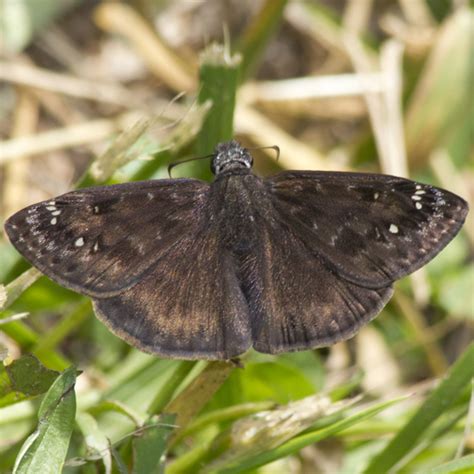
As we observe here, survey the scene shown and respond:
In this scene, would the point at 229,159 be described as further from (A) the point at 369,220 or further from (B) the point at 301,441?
(B) the point at 301,441

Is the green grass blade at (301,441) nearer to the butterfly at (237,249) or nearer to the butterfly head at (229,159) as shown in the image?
the butterfly at (237,249)

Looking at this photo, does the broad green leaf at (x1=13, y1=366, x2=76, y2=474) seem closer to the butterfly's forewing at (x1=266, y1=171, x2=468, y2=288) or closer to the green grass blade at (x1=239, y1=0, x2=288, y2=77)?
the butterfly's forewing at (x1=266, y1=171, x2=468, y2=288)

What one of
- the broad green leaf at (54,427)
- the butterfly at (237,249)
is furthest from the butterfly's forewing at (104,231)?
the broad green leaf at (54,427)

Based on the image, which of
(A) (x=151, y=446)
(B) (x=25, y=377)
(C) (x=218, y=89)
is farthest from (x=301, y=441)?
(C) (x=218, y=89)

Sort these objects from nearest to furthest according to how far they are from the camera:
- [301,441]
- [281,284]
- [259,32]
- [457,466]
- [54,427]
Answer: [54,427] → [457,466] → [301,441] → [281,284] → [259,32]

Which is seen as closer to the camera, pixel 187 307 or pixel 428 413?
pixel 187 307

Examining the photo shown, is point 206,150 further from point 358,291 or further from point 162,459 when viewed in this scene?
point 162,459

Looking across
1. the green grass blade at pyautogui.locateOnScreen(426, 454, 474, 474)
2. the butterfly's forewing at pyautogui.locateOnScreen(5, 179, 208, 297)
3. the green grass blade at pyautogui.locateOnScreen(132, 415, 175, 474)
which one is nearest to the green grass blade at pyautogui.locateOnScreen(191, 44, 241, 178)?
the butterfly's forewing at pyautogui.locateOnScreen(5, 179, 208, 297)
